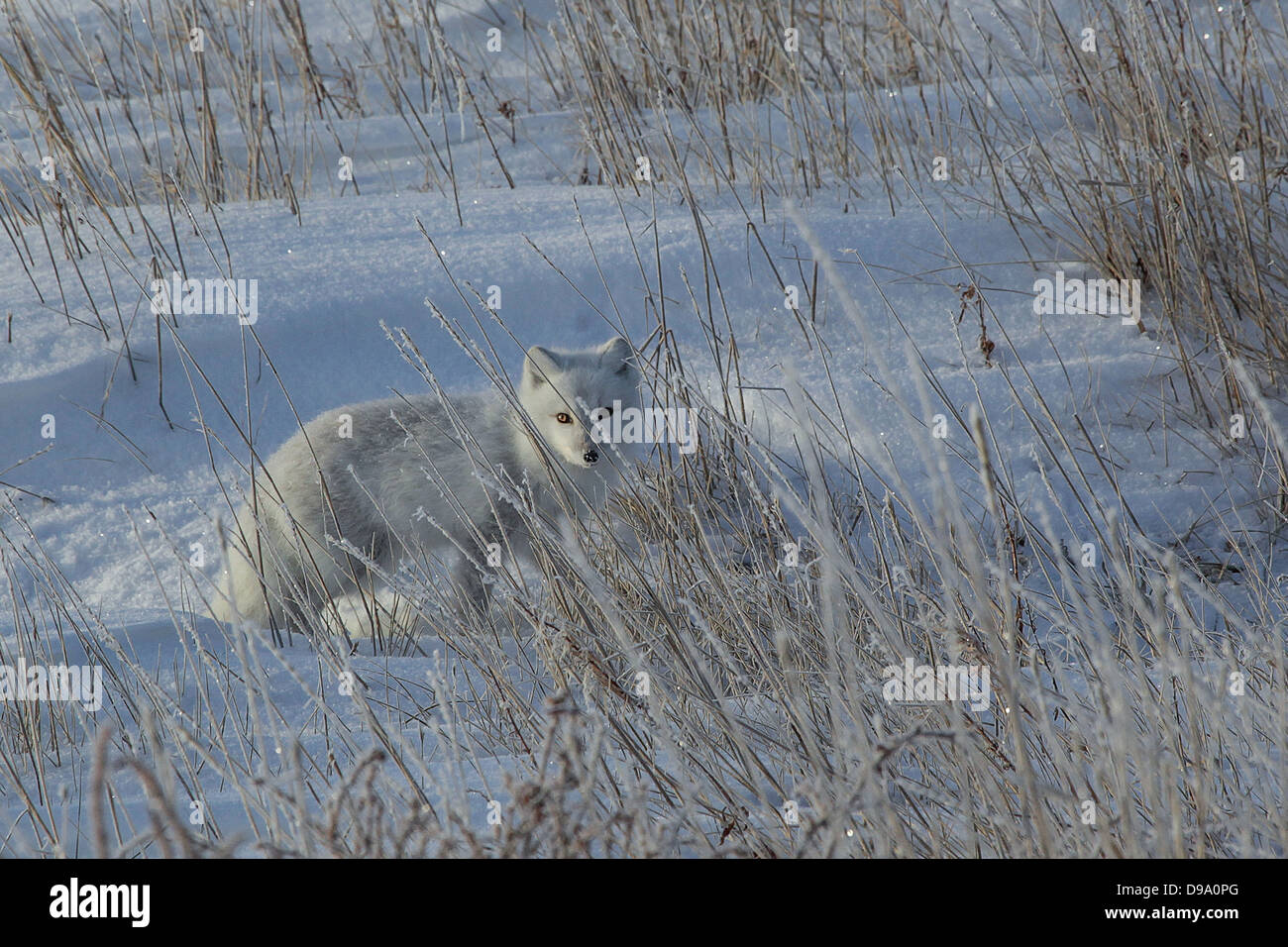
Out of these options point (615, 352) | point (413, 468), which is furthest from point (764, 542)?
point (413, 468)

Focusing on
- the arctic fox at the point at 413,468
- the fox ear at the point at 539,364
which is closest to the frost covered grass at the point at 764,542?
the arctic fox at the point at 413,468

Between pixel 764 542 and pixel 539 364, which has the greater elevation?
pixel 539 364

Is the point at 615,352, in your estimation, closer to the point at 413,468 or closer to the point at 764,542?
the point at 413,468

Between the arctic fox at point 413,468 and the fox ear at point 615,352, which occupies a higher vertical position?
the fox ear at point 615,352

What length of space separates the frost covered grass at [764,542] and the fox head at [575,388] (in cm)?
24

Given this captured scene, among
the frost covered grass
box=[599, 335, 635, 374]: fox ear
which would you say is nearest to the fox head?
box=[599, 335, 635, 374]: fox ear

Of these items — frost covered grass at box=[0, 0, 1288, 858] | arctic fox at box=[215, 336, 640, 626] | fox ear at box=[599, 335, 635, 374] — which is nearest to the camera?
frost covered grass at box=[0, 0, 1288, 858]

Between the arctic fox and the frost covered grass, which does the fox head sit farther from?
the frost covered grass

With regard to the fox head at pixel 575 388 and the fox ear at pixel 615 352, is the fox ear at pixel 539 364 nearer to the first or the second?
the fox head at pixel 575 388

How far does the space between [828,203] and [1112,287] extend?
1.41 metres

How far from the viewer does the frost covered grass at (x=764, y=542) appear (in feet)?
4.63

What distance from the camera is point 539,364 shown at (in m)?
3.93

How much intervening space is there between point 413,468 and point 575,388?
685 millimetres

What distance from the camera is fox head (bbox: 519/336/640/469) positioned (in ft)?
12.7
